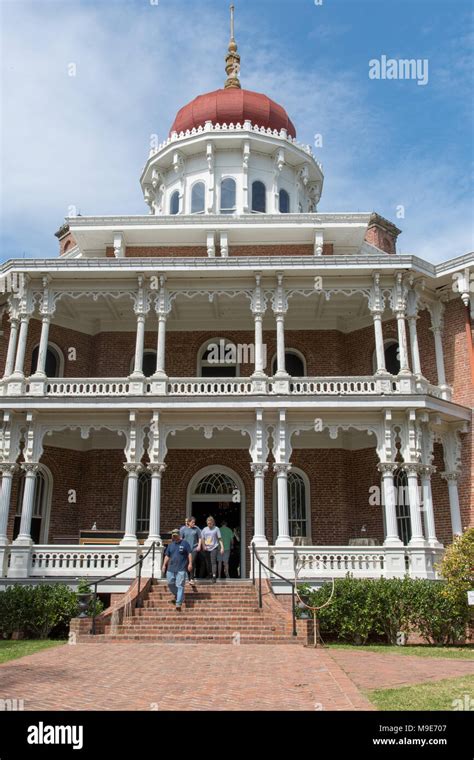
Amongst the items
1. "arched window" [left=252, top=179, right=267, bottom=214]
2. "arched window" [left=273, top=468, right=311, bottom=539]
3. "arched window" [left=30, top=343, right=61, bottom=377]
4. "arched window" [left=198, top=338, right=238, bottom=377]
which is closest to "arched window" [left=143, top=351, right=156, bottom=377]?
"arched window" [left=198, top=338, right=238, bottom=377]

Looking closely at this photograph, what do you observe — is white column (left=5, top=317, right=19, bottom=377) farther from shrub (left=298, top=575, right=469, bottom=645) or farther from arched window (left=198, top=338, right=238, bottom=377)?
shrub (left=298, top=575, right=469, bottom=645)

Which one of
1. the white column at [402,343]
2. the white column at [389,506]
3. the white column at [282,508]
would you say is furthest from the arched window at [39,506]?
the white column at [402,343]

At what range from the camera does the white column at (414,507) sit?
58.6 feet

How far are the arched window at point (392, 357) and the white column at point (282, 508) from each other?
5.52m

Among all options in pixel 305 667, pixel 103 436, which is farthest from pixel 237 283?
pixel 305 667

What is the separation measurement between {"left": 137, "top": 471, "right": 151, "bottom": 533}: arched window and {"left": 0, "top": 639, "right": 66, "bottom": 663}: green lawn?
6258 mm

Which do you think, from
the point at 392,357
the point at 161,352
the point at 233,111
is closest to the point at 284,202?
the point at 233,111

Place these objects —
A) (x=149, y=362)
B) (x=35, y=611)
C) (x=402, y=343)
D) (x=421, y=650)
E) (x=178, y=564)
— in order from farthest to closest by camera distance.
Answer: (x=149, y=362)
(x=402, y=343)
(x=35, y=611)
(x=178, y=564)
(x=421, y=650)

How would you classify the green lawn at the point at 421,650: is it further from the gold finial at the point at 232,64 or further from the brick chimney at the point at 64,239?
the brick chimney at the point at 64,239

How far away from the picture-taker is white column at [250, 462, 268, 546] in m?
18.0

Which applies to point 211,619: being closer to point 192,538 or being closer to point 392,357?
point 192,538

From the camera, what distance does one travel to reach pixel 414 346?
1969 centimetres

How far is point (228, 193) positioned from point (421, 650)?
18.4 meters

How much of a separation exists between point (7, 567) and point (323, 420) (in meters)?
9.14
